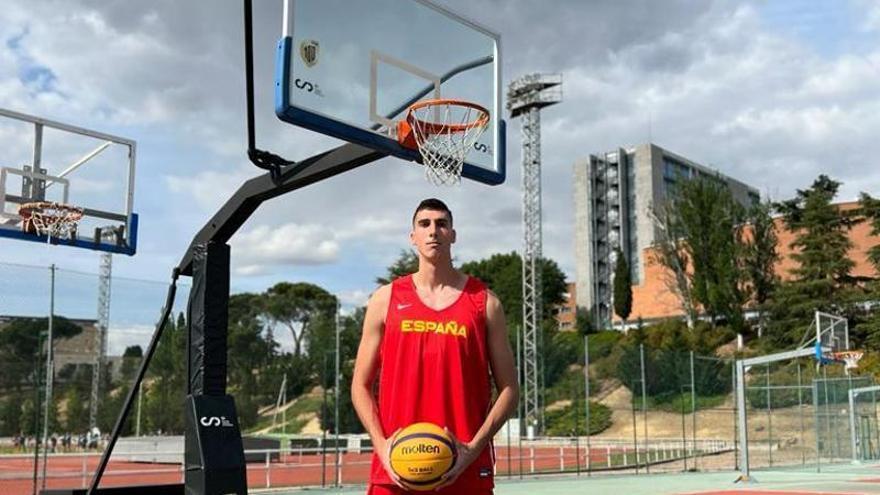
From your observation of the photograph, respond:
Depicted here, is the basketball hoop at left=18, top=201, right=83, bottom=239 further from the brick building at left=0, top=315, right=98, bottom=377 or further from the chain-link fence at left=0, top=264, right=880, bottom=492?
the brick building at left=0, top=315, right=98, bottom=377

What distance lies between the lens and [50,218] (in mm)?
9844

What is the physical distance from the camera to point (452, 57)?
793 centimetres

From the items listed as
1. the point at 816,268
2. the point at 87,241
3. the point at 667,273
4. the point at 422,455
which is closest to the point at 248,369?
the point at 87,241

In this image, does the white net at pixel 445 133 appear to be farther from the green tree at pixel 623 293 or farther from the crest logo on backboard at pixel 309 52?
the green tree at pixel 623 293

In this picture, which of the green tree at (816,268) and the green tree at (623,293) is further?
the green tree at (623,293)

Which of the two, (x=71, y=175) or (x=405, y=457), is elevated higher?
(x=71, y=175)

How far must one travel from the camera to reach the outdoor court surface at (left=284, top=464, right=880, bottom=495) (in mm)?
15531

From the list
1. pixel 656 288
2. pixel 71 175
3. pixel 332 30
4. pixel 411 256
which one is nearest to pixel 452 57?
pixel 332 30

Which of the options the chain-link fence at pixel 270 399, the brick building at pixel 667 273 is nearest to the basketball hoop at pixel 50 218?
the chain-link fence at pixel 270 399

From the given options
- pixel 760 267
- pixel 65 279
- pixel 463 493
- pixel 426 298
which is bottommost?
pixel 463 493

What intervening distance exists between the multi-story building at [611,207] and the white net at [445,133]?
85741 millimetres

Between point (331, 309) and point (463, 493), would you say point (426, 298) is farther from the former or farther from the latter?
point (331, 309)

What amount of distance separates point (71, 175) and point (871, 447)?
82.9ft

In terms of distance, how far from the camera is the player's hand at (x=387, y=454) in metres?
3.04
